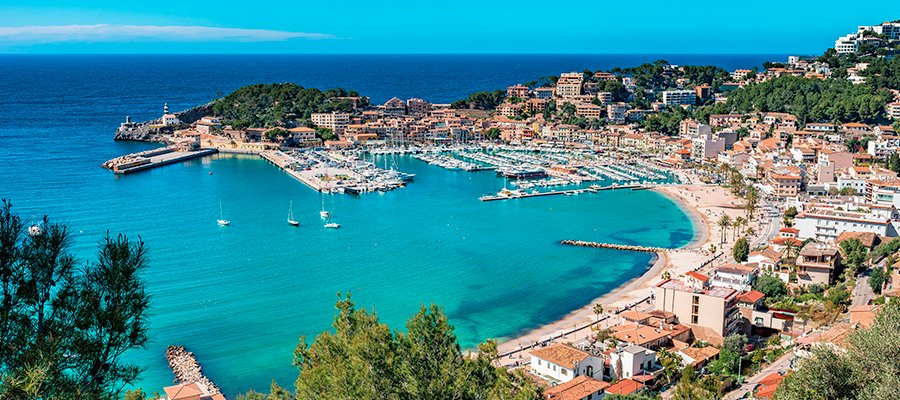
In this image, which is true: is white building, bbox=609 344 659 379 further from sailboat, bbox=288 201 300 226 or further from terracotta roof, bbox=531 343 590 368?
sailboat, bbox=288 201 300 226

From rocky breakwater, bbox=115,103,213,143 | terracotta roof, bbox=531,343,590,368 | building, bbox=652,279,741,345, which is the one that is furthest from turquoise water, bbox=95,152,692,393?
rocky breakwater, bbox=115,103,213,143

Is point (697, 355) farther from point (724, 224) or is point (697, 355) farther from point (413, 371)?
point (724, 224)

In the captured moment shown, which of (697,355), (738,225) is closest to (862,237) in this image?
(738,225)

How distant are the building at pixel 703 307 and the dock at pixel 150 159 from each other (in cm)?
3087

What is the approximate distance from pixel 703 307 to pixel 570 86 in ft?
152

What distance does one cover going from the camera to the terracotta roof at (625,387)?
13398 millimetres

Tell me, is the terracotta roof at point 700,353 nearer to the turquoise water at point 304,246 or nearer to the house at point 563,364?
the house at point 563,364

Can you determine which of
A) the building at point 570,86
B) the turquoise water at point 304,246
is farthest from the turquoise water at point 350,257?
the building at point 570,86

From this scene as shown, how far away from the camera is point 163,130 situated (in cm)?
5400

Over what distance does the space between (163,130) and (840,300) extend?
4825 centimetres

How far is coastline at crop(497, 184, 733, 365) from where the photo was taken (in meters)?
17.0

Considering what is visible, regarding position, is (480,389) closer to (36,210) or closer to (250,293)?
(250,293)

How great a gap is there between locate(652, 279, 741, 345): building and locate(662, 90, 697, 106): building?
4201 centimetres

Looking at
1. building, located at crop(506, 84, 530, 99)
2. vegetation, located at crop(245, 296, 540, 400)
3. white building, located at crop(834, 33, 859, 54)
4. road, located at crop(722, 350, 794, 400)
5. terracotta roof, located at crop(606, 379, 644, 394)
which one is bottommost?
terracotta roof, located at crop(606, 379, 644, 394)
